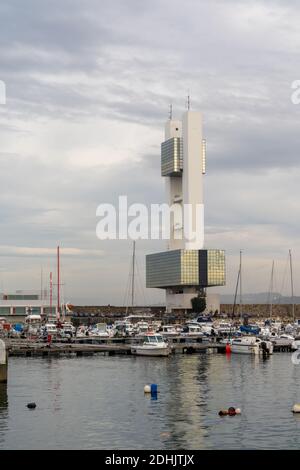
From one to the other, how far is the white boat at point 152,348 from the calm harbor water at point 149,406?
600cm

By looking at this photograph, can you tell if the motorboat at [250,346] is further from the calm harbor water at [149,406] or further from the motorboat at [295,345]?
the calm harbor water at [149,406]

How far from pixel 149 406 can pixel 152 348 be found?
130 feet

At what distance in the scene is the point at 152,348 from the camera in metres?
92.4

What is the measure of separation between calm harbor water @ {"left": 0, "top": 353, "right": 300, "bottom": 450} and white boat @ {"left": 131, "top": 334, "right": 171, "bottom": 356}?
6002mm

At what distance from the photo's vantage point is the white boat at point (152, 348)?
92250 mm

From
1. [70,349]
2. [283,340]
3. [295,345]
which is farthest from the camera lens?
[283,340]

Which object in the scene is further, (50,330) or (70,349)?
(50,330)

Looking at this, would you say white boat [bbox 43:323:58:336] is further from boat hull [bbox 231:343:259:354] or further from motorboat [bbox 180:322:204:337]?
boat hull [bbox 231:343:259:354]

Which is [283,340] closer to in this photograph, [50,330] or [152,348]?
[152,348]

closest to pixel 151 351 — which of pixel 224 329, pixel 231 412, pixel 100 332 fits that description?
pixel 100 332

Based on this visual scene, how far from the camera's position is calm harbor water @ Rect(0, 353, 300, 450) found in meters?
40.8

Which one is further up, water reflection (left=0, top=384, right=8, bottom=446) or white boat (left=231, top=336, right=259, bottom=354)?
white boat (left=231, top=336, right=259, bottom=354)

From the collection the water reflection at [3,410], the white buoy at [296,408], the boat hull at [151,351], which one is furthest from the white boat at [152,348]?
the white buoy at [296,408]

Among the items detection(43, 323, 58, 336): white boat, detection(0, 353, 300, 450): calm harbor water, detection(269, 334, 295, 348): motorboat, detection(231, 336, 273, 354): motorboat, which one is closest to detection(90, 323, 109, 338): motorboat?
detection(43, 323, 58, 336): white boat
